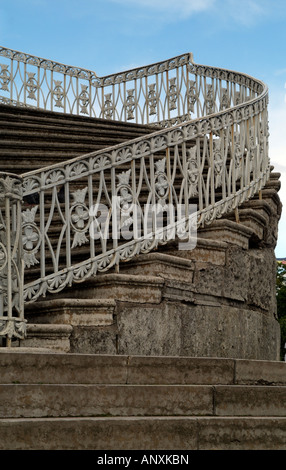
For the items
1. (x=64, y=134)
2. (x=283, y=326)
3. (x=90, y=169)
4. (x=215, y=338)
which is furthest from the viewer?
(x=283, y=326)

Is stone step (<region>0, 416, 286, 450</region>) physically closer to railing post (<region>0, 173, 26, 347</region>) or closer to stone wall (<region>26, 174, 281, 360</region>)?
railing post (<region>0, 173, 26, 347</region>)

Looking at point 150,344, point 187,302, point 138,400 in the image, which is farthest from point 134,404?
point 187,302

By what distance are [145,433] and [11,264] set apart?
1805 mm

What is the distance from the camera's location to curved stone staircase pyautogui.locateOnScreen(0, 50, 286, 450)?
14.5ft

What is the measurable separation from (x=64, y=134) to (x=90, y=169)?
3.99 meters

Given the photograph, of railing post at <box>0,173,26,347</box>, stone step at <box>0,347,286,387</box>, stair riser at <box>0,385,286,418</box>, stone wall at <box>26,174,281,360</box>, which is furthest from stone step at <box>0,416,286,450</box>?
stone wall at <box>26,174,281,360</box>

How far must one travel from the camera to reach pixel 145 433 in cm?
436

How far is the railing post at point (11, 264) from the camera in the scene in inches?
217

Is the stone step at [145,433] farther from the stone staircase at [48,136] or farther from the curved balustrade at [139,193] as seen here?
the stone staircase at [48,136]

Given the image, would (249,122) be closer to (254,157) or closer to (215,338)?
(254,157)

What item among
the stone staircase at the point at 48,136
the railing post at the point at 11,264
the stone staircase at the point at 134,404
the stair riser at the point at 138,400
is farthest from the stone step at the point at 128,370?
the stone staircase at the point at 48,136

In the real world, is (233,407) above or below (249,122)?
below
